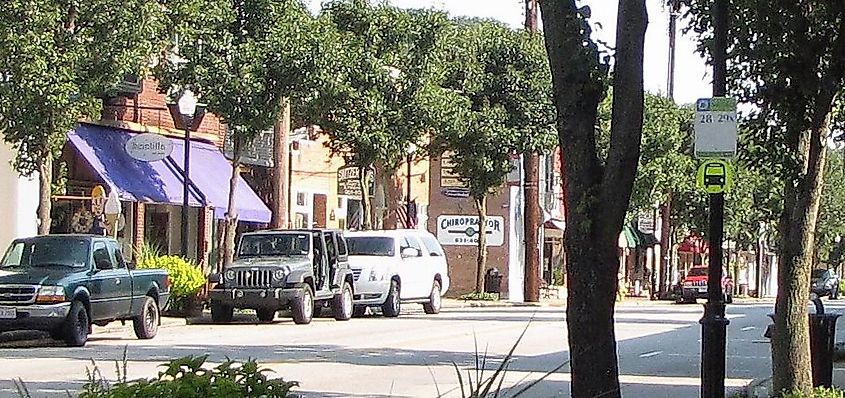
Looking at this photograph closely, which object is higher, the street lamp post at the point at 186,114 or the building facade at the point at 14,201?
the street lamp post at the point at 186,114

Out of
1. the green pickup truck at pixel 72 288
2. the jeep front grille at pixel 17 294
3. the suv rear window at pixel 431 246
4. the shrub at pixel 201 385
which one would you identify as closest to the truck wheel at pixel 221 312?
the green pickup truck at pixel 72 288

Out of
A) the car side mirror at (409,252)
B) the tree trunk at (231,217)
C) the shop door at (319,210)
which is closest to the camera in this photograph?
the tree trunk at (231,217)

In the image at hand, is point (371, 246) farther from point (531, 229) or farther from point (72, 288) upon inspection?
point (72, 288)

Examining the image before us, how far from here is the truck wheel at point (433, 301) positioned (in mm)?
35969

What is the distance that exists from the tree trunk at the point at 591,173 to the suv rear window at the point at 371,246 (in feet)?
77.9

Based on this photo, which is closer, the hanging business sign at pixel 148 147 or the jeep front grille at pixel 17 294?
the jeep front grille at pixel 17 294

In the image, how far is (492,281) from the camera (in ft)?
164

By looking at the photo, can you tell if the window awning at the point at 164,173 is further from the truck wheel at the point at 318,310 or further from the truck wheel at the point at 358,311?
the truck wheel at the point at 358,311

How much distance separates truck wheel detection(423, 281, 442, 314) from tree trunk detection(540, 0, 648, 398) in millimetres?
26310

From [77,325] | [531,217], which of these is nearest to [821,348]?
[77,325]

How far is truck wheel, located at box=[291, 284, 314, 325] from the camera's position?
28906 millimetres

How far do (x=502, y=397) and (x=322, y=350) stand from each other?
8668 mm

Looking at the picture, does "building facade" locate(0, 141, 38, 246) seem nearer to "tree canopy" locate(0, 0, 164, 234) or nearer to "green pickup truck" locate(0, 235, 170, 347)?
"tree canopy" locate(0, 0, 164, 234)

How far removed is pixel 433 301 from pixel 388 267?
11.4ft
